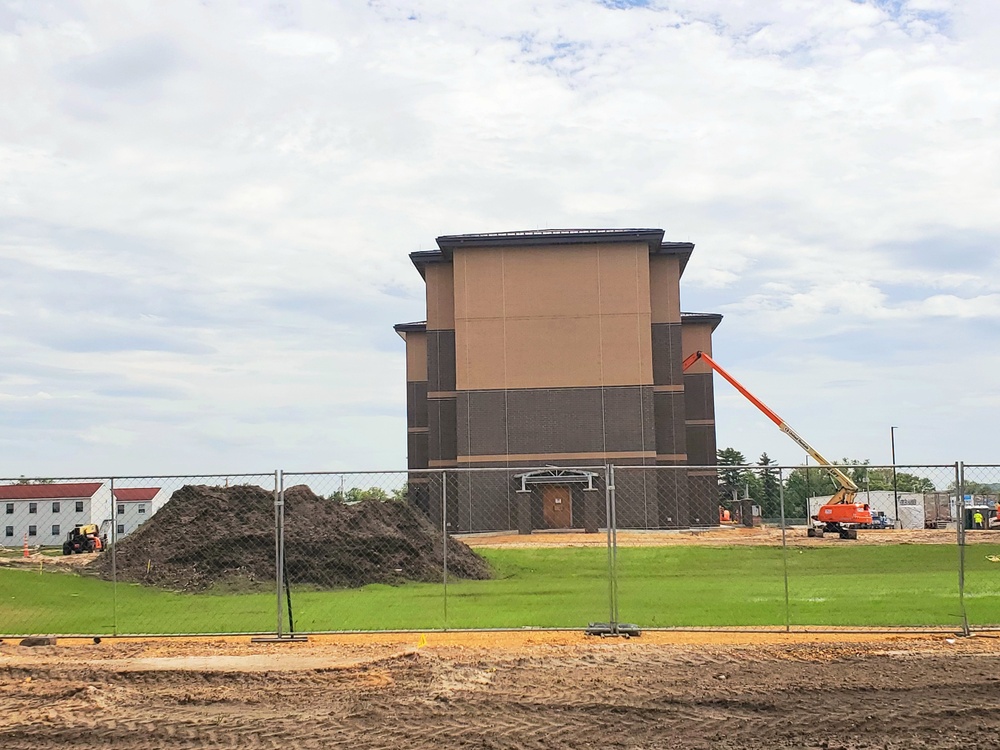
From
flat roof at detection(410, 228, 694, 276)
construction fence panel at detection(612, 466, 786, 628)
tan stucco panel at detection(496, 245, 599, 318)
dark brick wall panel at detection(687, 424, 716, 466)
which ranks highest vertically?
flat roof at detection(410, 228, 694, 276)

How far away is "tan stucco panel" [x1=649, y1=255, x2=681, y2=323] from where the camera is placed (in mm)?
63812

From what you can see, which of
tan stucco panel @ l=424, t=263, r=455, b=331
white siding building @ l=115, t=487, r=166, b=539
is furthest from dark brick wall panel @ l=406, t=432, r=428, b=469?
white siding building @ l=115, t=487, r=166, b=539

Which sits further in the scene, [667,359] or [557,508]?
[667,359]

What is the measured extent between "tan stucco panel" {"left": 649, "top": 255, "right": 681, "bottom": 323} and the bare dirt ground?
50.2m

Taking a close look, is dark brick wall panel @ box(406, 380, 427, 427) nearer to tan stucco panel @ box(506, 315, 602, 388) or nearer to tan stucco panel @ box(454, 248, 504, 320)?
tan stucco panel @ box(454, 248, 504, 320)

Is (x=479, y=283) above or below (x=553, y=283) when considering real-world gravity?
above

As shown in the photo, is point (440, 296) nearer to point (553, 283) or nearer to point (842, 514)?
point (553, 283)

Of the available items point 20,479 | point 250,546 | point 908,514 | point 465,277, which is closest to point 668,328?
point 465,277

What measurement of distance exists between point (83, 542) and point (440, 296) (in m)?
27.3

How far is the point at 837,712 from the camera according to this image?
32.3 feet

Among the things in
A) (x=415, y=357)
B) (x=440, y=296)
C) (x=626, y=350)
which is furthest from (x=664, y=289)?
(x=415, y=357)

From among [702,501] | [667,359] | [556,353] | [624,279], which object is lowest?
[702,501]

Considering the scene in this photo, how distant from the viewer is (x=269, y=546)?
90.1 ft

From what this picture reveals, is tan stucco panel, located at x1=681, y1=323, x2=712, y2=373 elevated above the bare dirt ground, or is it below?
above
